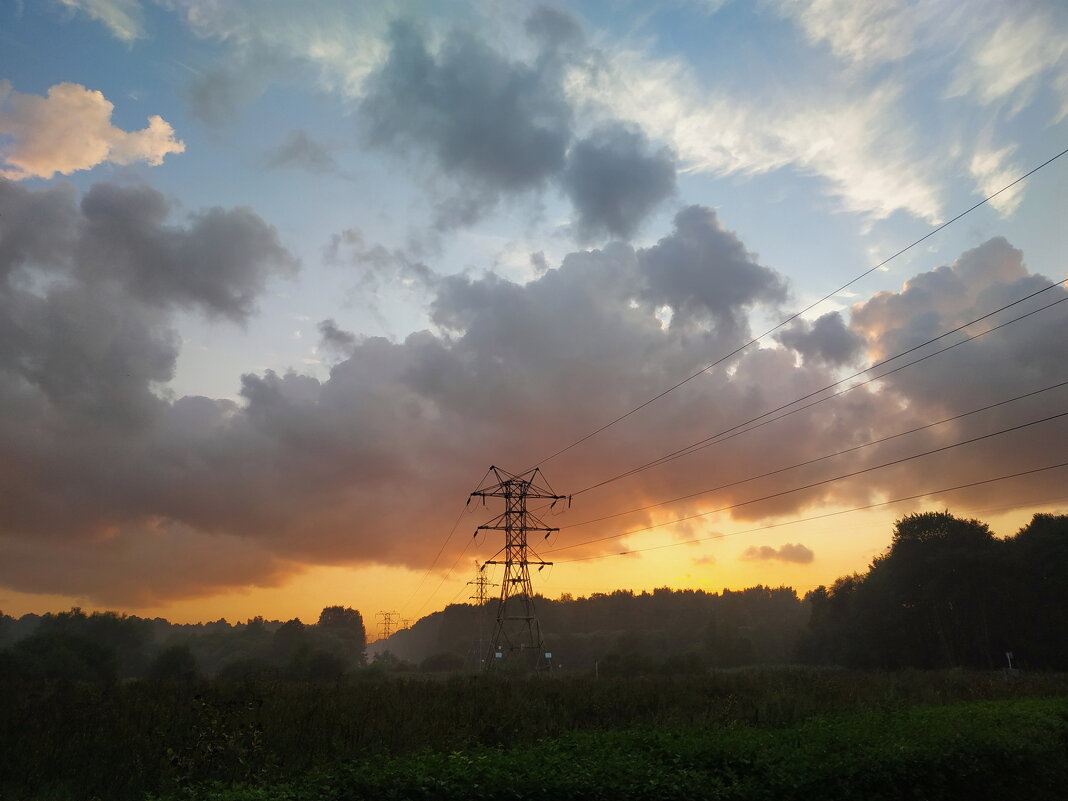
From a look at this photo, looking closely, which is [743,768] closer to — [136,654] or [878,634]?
[878,634]

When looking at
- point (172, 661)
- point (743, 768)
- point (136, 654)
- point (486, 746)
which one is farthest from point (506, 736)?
point (136, 654)

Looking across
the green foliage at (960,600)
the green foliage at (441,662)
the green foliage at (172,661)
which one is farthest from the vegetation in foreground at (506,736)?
the green foliage at (441,662)

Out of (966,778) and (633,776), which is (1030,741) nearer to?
(966,778)

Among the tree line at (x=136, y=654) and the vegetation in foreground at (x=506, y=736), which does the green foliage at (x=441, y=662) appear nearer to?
the tree line at (x=136, y=654)

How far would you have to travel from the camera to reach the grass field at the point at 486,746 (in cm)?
1180

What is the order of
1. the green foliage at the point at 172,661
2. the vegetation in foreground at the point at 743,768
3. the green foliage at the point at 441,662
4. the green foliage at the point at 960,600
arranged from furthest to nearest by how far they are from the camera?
the green foliage at the point at 441,662
the green foliage at the point at 960,600
the green foliage at the point at 172,661
the vegetation in foreground at the point at 743,768

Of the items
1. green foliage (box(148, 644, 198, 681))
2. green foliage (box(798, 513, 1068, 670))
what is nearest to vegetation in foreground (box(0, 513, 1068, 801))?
green foliage (box(148, 644, 198, 681))

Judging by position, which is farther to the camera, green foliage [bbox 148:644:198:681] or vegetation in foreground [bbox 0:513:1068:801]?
green foliage [bbox 148:644:198:681]

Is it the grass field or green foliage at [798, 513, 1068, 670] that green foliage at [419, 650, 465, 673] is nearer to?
green foliage at [798, 513, 1068, 670]

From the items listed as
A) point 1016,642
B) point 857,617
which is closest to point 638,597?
point 857,617

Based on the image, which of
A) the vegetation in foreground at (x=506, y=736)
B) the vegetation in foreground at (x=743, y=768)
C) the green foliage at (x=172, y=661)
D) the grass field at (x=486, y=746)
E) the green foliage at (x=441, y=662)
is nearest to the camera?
the vegetation in foreground at (x=743, y=768)

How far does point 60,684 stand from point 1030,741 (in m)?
29.5

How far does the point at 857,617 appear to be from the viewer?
256ft

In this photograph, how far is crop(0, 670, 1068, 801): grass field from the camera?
11805 millimetres
